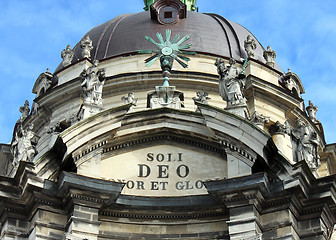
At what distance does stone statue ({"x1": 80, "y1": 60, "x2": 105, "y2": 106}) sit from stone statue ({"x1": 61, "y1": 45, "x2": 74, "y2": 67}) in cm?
801

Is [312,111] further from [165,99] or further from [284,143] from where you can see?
[165,99]

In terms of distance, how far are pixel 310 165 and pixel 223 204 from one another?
2516mm

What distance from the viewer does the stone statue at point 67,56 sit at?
26717 millimetres

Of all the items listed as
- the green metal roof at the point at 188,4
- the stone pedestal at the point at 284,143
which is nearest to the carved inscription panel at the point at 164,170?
the stone pedestal at the point at 284,143

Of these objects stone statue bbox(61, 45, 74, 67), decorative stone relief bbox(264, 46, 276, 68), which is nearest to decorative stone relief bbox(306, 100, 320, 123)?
decorative stone relief bbox(264, 46, 276, 68)

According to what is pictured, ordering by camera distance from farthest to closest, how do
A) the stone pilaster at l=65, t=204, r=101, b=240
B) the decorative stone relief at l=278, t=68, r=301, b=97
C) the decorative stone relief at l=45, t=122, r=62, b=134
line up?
the decorative stone relief at l=278, t=68, r=301, b=97 < the decorative stone relief at l=45, t=122, r=62, b=134 < the stone pilaster at l=65, t=204, r=101, b=240

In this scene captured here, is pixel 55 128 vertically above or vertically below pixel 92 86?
above

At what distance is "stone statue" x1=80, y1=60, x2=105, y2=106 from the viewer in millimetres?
18175

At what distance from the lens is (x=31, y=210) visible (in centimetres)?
1658

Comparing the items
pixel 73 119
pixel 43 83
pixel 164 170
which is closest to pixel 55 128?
pixel 73 119

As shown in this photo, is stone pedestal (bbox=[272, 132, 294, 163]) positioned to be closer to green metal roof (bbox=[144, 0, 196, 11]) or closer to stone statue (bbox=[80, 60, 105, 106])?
stone statue (bbox=[80, 60, 105, 106])

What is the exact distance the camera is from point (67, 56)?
1062 inches

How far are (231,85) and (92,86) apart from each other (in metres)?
3.38

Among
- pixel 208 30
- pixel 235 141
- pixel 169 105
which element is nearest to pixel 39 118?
pixel 208 30
